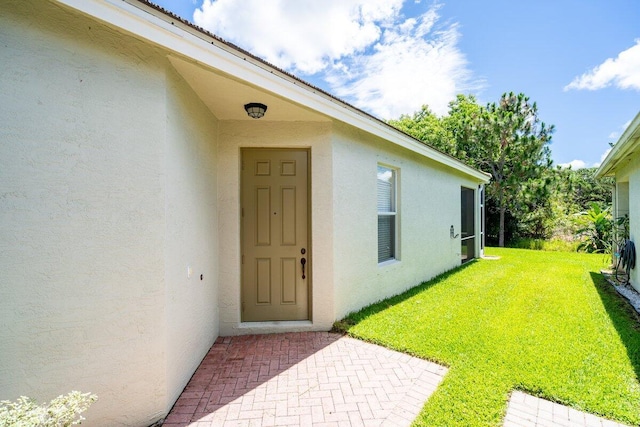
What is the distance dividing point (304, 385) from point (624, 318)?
5892 mm

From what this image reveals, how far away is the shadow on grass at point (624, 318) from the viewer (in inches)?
162

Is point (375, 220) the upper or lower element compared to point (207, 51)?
lower

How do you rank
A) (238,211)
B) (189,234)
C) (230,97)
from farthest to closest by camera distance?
(238,211) < (230,97) < (189,234)

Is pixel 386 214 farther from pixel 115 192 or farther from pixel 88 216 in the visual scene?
pixel 88 216

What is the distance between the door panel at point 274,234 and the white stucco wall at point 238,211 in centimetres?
17

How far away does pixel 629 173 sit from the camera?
7672 millimetres

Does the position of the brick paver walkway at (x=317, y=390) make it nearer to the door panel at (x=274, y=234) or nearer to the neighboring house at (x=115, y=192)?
the neighboring house at (x=115, y=192)

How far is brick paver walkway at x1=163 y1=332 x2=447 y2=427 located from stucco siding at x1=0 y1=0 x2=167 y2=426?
0.60 meters

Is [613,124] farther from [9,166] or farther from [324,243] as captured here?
[9,166]

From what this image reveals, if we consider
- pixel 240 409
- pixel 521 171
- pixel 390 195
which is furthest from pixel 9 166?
pixel 521 171

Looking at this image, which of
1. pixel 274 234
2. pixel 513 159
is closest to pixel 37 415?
pixel 274 234

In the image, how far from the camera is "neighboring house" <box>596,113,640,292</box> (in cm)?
553

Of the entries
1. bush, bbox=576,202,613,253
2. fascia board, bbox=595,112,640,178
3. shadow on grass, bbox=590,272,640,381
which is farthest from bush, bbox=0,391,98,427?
bush, bbox=576,202,613,253

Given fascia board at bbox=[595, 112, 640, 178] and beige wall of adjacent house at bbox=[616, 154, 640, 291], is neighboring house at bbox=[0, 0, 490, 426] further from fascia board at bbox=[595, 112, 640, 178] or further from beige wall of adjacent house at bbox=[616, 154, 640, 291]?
beige wall of adjacent house at bbox=[616, 154, 640, 291]
